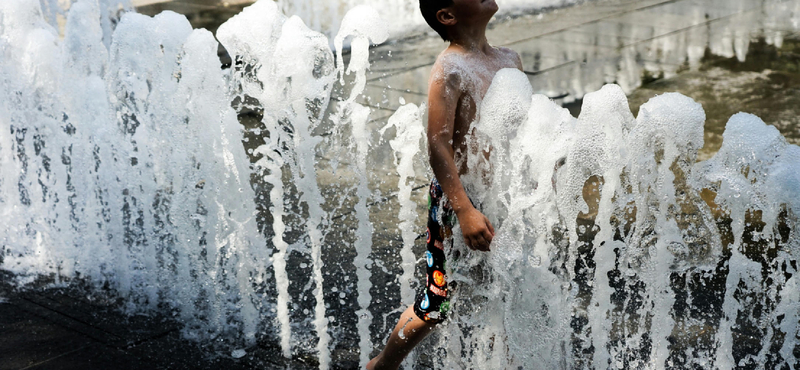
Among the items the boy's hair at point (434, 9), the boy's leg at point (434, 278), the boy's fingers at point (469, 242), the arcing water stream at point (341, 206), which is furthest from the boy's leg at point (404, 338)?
the boy's hair at point (434, 9)

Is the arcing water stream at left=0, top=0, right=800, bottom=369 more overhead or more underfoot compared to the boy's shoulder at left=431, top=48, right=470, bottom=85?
more underfoot

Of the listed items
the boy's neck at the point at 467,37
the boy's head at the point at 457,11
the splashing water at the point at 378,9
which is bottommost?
the splashing water at the point at 378,9

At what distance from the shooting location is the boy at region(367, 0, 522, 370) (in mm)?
2361

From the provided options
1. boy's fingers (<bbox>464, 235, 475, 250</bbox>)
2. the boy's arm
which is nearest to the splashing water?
the boy's arm

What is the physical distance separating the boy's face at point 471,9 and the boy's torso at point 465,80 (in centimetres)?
10

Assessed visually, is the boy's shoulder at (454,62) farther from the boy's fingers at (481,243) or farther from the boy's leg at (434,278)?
the boy's fingers at (481,243)

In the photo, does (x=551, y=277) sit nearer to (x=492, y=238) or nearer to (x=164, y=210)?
(x=492, y=238)

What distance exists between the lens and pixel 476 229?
2322mm

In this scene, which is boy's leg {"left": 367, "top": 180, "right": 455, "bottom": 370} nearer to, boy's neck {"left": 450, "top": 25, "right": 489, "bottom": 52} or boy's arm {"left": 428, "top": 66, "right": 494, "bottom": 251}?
boy's arm {"left": 428, "top": 66, "right": 494, "bottom": 251}

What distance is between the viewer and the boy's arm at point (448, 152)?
234 cm

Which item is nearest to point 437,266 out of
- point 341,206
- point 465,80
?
point 465,80

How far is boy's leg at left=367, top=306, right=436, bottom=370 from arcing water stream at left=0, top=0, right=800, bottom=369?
0.14 metres

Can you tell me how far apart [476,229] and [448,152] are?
232 mm

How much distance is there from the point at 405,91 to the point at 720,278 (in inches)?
134
